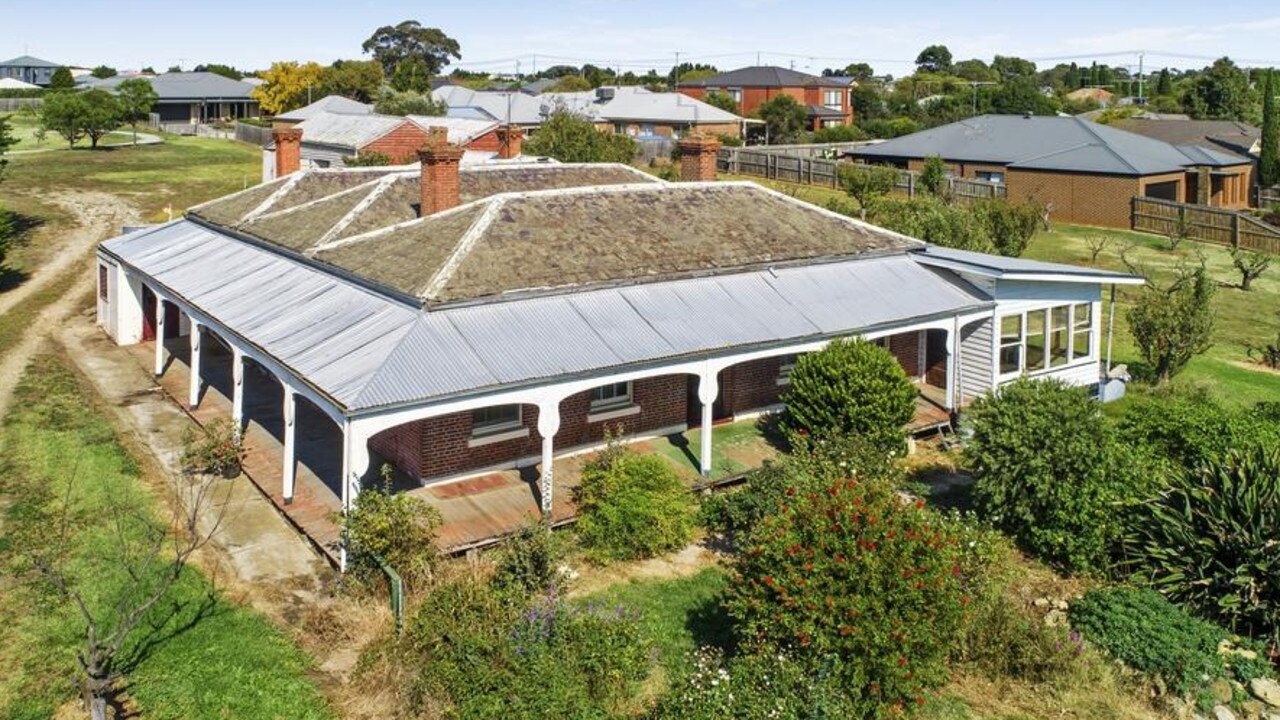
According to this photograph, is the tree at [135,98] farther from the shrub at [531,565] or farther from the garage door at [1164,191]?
the shrub at [531,565]

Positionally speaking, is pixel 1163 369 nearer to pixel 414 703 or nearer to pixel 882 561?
pixel 882 561

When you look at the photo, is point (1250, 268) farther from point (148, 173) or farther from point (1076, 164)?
point (148, 173)

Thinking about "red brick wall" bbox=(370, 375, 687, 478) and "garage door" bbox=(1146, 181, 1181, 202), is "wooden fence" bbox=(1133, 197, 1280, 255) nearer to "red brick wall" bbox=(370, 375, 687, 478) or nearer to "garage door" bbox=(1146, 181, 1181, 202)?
"garage door" bbox=(1146, 181, 1181, 202)

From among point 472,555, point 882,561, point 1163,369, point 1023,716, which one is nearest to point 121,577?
point 472,555

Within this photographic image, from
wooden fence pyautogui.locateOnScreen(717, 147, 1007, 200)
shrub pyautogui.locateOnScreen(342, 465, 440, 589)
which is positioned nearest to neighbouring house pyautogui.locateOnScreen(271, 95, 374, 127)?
wooden fence pyautogui.locateOnScreen(717, 147, 1007, 200)

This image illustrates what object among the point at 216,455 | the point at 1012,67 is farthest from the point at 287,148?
the point at 1012,67

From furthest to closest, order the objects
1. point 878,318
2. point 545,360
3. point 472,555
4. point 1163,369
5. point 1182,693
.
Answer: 1. point 1163,369
2. point 878,318
3. point 545,360
4. point 472,555
5. point 1182,693
